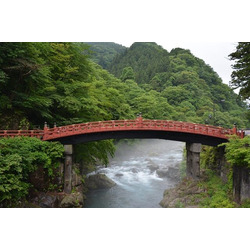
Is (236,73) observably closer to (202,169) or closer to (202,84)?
(202,169)

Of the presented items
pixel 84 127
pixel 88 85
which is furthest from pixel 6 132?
pixel 88 85

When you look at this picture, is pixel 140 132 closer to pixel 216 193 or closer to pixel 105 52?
pixel 216 193

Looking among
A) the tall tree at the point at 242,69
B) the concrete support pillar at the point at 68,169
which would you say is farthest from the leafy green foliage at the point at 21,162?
the tall tree at the point at 242,69

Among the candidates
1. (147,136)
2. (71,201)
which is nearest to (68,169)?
(71,201)

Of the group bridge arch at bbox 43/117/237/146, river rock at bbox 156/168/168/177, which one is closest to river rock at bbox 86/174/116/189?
river rock at bbox 156/168/168/177

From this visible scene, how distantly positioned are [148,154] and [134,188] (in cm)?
1488

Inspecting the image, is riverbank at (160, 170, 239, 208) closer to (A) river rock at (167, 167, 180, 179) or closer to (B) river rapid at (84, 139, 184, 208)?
(B) river rapid at (84, 139, 184, 208)

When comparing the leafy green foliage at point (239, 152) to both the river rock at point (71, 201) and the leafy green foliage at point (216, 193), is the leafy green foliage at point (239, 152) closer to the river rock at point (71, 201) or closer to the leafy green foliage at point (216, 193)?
the leafy green foliage at point (216, 193)

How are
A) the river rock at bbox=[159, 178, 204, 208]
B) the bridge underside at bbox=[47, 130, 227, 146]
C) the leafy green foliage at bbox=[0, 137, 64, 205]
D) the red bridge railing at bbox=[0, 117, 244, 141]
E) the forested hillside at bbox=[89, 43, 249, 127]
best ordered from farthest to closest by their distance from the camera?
the forested hillside at bbox=[89, 43, 249, 127], the bridge underside at bbox=[47, 130, 227, 146], the red bridge railing at bbox=[0, 117, 244, 141], the river rock at bbox=[159, 178, 204, 208], the leafy green foliage at bbox=[0, 137, 64, 205]

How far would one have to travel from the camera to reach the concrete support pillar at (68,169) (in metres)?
20.0

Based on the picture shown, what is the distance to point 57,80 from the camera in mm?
23172

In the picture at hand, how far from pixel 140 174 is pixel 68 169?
12603 mm

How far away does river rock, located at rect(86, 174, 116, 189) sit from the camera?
26.0 metres

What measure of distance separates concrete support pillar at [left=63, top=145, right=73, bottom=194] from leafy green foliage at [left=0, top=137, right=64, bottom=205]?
976 mm
